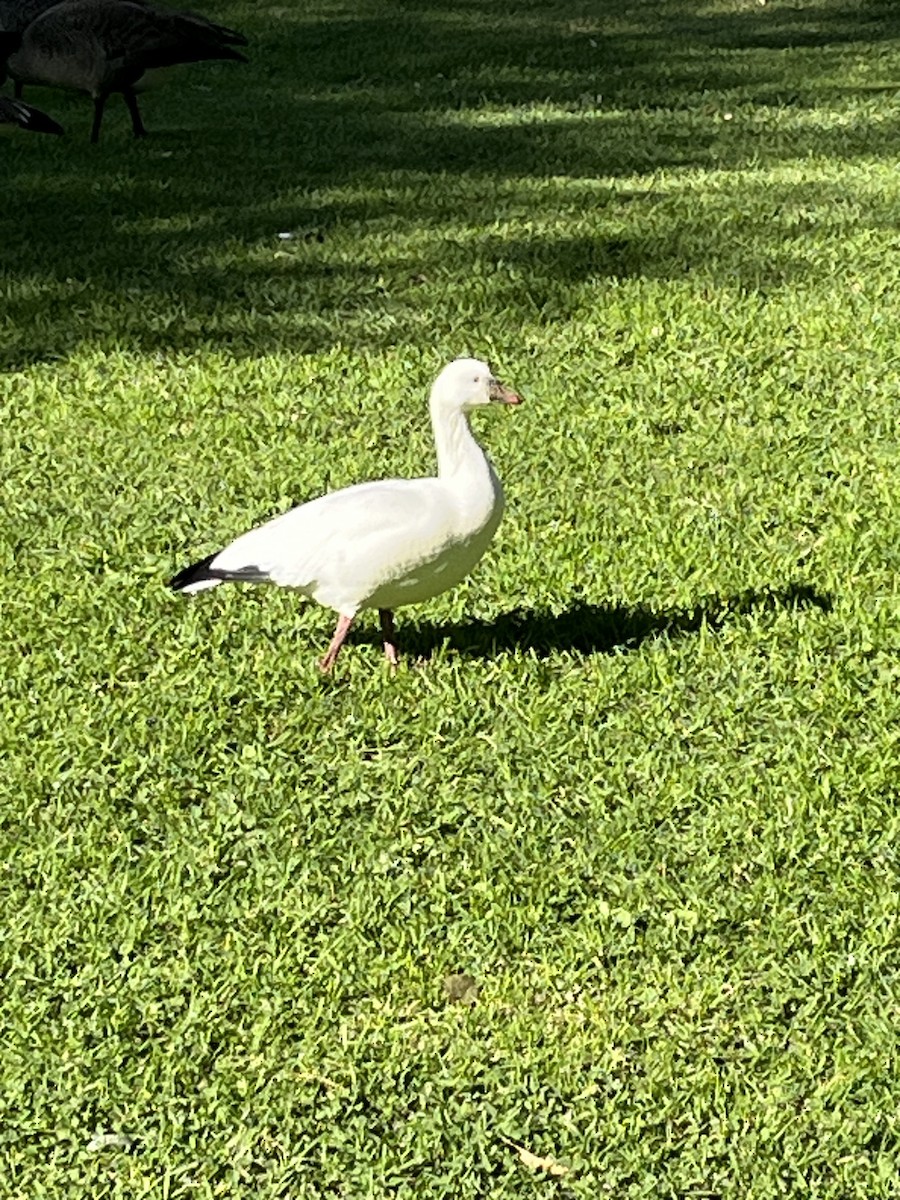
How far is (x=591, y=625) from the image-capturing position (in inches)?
209

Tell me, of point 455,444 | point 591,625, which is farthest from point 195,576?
point 591,625

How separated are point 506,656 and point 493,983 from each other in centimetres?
140

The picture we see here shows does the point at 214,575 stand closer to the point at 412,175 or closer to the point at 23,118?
the point at 412,175

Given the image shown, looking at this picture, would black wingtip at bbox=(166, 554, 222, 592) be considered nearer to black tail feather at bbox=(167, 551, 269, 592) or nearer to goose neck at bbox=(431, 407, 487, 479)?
black tail feather at bbox=(167, 551, 269, 592)

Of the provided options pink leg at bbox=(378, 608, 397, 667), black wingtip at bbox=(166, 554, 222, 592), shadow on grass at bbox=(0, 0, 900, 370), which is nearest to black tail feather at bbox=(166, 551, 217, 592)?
black wingtip at bbox=(166, 554, 222, 592)

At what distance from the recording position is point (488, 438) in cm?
681

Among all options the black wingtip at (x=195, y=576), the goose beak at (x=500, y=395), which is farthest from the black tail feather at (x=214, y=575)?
the goose beak at (x=500, y=395)

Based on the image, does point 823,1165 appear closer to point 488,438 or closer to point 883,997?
point 883,997

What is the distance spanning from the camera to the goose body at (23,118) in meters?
10.7

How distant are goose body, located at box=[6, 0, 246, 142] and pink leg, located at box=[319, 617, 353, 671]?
312 inches

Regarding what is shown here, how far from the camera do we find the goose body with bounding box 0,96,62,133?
1071cm

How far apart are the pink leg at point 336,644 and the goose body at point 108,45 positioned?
792 cm

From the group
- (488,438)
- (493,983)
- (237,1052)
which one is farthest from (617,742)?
(488,438)

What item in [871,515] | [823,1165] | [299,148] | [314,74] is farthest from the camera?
[314,74]
